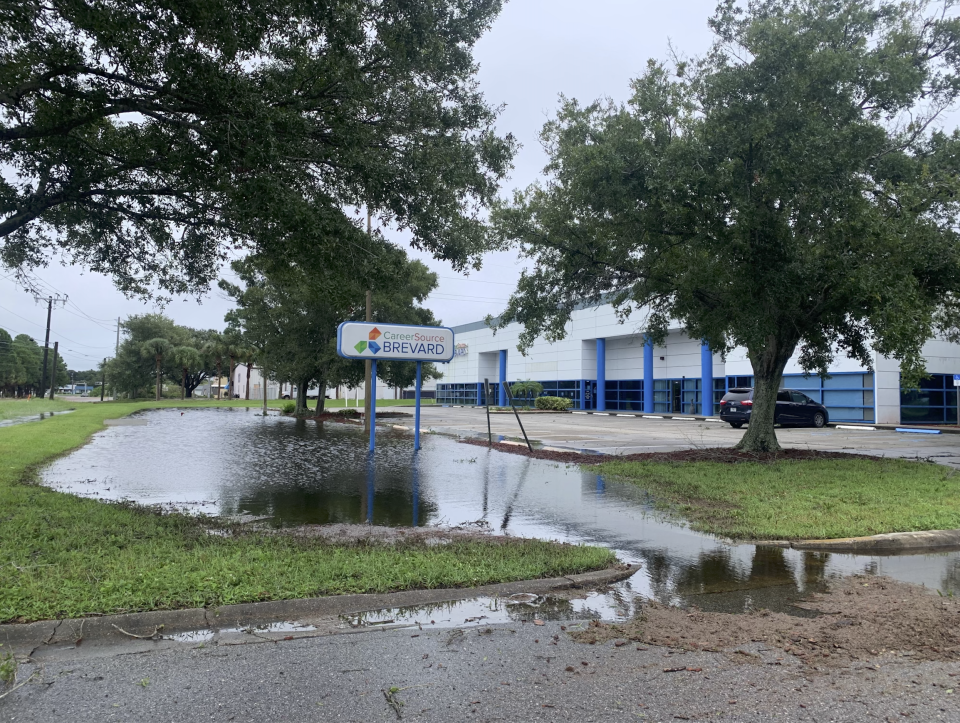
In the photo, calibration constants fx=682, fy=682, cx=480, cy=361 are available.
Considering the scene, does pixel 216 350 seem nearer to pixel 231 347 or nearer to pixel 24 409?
pixel 231 347

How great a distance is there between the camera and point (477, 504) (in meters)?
10.2

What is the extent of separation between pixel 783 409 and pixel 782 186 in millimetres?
19336

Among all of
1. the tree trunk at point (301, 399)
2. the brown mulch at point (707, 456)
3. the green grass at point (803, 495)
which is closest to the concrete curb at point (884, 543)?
the green grass at point (803, 495)

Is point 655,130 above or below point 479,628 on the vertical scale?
above

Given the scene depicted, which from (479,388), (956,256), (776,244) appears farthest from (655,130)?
(479,388)

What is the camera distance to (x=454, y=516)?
30.4 ft

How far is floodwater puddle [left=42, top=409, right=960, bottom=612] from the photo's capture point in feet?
19.7

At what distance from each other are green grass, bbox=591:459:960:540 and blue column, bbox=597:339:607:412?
118ft

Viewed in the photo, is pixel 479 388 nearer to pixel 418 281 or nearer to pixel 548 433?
pixel 418 281

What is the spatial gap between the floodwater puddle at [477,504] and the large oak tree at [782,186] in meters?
5.05

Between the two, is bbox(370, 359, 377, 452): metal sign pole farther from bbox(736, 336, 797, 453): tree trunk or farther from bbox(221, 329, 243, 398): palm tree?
bbox(221, 329, 243, 398): palm tree

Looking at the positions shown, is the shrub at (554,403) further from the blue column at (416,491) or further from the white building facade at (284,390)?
the blue column at (416,491)

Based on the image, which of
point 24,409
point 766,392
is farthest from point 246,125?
point 24,409

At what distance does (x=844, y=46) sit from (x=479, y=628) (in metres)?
14.1
